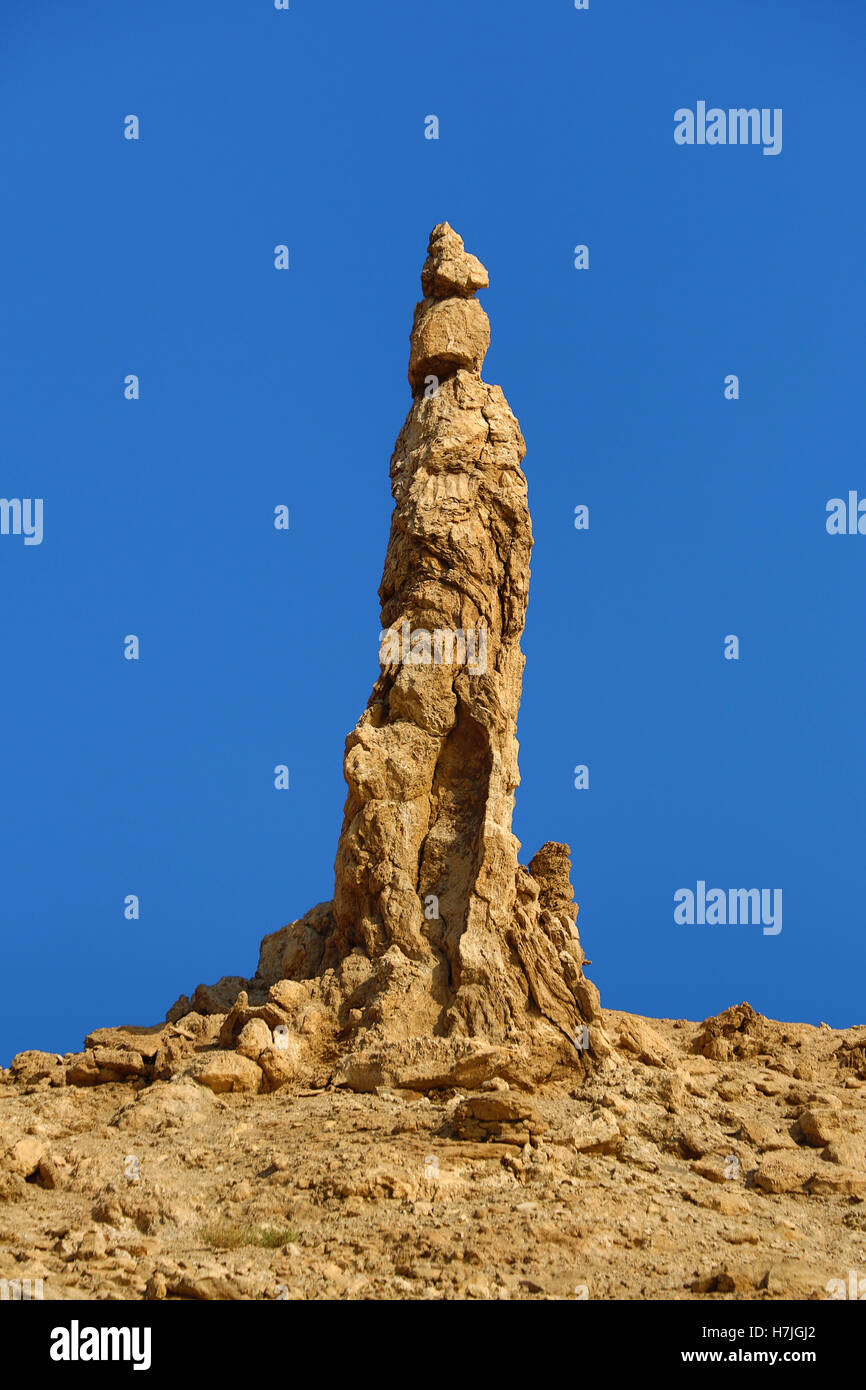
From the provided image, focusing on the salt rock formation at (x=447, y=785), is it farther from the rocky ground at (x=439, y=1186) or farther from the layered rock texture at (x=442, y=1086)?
the rocky ground at (x=439, y=1186)

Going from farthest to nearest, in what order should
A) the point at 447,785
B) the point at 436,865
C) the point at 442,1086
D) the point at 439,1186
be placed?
the point at 447,785, the point at 436,865, the point at 442,1086, the point at 439,1186

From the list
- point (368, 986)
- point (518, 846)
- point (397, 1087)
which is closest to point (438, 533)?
point (518, 846)

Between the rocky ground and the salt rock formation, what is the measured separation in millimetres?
1318

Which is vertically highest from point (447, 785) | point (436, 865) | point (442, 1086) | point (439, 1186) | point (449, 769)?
point (449, 769)

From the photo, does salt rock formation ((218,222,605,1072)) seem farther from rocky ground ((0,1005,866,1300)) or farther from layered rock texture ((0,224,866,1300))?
rocky ground ((0,1005,866,1300))

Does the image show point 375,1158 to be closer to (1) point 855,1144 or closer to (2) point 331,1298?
(2) point 331,1298

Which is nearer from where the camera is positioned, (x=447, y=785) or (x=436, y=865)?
(x=436, y=865)

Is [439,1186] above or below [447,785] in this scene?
below

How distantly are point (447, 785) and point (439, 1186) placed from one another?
7.39 meters

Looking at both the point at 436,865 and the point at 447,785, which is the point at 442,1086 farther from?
the point at 447,785

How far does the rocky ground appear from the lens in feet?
41.0

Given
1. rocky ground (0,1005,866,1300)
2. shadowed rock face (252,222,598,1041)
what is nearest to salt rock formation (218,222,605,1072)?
shadowed rock face (252,222,598,1041)

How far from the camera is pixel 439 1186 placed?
14617mm

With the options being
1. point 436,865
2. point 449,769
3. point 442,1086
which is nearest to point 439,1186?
point 442,1086
